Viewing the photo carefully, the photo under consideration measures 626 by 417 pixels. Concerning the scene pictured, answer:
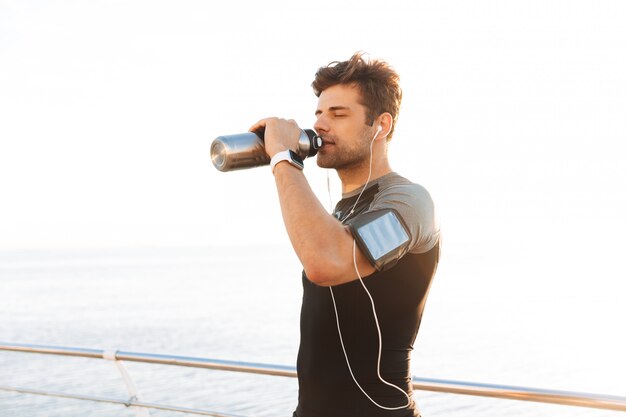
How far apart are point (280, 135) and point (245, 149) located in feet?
0.30

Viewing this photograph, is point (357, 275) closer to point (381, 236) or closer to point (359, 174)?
point (381, 236)

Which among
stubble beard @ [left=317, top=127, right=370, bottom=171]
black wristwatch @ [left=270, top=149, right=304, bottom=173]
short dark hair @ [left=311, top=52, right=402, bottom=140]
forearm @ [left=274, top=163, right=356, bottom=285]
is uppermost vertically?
short dark hair @ [left=311, top=52, right=402, bottom=140]

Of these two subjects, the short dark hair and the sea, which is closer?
the short dark hair

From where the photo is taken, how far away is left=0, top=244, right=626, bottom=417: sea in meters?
12.6

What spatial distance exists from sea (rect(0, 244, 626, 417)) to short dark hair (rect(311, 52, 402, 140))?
26.2ft

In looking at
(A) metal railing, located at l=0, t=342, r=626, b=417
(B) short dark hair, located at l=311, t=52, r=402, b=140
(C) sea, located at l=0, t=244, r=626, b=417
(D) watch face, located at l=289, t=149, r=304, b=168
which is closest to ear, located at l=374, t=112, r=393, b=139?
(B) short dark hair, located at l=311, t=52, r=402, b=140

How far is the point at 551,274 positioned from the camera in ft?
158

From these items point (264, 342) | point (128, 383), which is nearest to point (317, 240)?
point (128, 383)

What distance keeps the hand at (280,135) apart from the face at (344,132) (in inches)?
3.2

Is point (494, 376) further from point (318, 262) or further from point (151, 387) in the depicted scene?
point (318, 262)

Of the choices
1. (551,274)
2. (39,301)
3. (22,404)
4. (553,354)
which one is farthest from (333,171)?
(551,274)

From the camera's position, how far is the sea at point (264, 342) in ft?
41.4

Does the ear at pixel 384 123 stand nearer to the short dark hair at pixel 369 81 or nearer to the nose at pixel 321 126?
the short dark hair at pixel 369 81

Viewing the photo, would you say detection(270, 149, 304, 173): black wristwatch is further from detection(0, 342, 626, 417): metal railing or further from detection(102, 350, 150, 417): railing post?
detection(102, 350, 150, 417): railing post
